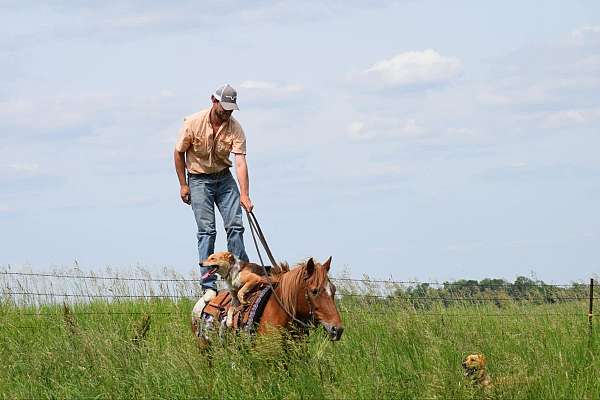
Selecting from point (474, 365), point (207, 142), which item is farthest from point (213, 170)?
point (474, 365)

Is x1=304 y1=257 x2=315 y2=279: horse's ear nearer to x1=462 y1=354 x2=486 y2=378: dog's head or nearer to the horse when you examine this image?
the horse

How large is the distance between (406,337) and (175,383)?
2543mm

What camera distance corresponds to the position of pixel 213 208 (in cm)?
998

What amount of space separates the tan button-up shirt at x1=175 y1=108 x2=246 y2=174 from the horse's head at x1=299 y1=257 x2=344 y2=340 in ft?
7.51

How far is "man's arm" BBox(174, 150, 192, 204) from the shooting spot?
32.7 ft

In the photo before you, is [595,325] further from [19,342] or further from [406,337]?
[19,342]

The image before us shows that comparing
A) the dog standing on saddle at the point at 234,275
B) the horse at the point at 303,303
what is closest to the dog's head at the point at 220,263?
the dog standing on saddle at the point at 234,275

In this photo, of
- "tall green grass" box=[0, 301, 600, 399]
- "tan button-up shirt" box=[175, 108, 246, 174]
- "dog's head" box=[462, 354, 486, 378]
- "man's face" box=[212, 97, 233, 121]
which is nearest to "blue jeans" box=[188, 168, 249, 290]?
"tan button-up shirt" box=[175, 108, 246, 174]

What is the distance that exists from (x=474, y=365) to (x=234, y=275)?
6.90 feet

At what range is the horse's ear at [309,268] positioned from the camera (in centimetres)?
788

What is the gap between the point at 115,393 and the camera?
7809 mm

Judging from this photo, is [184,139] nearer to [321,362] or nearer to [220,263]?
[220,263]

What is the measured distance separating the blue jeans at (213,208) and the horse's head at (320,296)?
191cm

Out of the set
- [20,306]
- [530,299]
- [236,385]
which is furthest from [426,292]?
[236,385]
